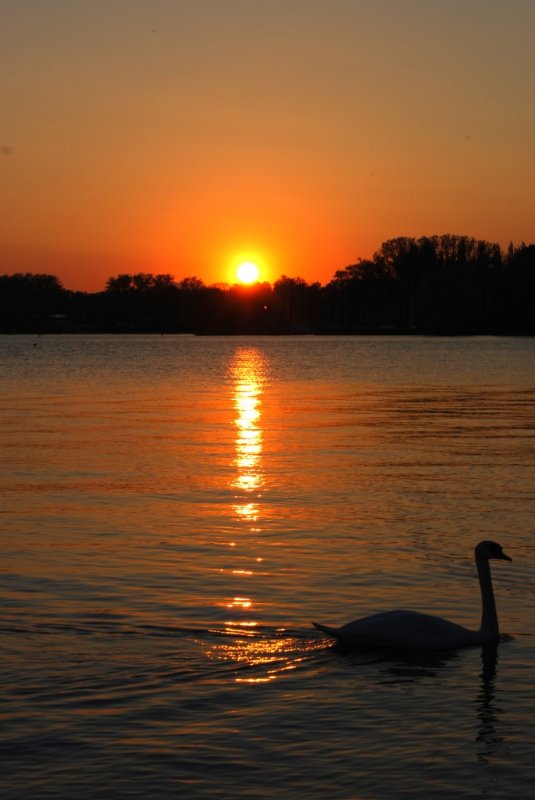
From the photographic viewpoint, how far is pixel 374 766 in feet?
31.2

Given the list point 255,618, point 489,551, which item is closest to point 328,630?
point 255,618

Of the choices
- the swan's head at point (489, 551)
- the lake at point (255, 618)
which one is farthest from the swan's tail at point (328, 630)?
the swan's head at point (489, 551)

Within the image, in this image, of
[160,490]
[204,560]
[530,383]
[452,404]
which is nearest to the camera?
[204,560]

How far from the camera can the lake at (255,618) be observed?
9.56 metres

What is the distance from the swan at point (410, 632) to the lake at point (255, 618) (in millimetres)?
145

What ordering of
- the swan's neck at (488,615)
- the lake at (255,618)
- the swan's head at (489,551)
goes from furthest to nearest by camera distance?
the swan's head at (489,551), the swan's neck at (488,615), the lake at (255,618)

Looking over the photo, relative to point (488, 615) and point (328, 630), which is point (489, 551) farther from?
point (328, 630)

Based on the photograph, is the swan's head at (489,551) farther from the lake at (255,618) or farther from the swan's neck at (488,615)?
the lake at (255,618)

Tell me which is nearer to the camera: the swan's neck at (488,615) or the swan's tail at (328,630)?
the swan's tail at (328,630)

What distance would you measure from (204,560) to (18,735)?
732cm

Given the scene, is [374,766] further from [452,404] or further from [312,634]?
[452,404]

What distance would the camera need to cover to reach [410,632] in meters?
12.5

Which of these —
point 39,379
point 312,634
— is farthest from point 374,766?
point 39,379

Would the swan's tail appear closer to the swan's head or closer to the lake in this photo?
the lake
